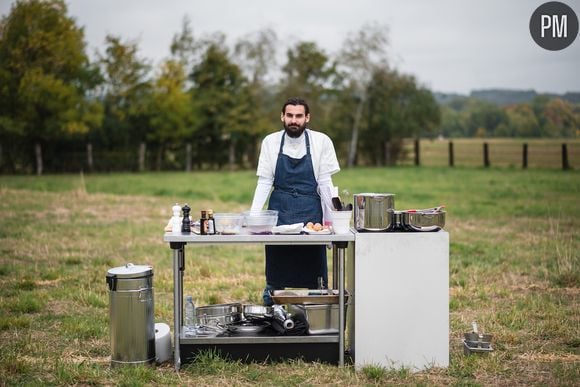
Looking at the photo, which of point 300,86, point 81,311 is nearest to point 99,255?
point 81,311

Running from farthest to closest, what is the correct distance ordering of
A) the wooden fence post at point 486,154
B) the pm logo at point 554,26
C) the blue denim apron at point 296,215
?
the wooden fence post at point 486,154
the pm logo at point 554,26
the blue denim apron at point 296,215

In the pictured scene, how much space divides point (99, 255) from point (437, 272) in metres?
6.39

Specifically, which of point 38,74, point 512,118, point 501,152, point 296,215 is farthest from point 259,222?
point 512,118

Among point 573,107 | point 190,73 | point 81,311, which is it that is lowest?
point 81,311

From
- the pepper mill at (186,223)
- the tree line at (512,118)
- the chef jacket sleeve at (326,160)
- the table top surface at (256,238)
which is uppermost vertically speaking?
the tree line at (512,118)

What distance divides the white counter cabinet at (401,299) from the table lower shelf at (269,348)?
24cm

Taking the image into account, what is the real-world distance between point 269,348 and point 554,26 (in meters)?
8.79

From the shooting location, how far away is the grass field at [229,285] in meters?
5.48

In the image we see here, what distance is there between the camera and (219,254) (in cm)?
1128

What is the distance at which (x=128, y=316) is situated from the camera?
220 inches

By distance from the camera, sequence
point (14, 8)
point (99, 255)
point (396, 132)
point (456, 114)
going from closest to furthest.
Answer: point (99, 255), point (14, 8), point (396, 132), point (456, 114)

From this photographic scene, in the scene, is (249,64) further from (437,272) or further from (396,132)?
(437,272)

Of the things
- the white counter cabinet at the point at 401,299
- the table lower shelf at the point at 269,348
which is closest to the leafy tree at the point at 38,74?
the table lower shelf at the point at 269,348

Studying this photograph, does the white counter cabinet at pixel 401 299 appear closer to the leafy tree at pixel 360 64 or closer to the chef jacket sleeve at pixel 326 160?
the chef jacket sleeve at pixel 326 160
